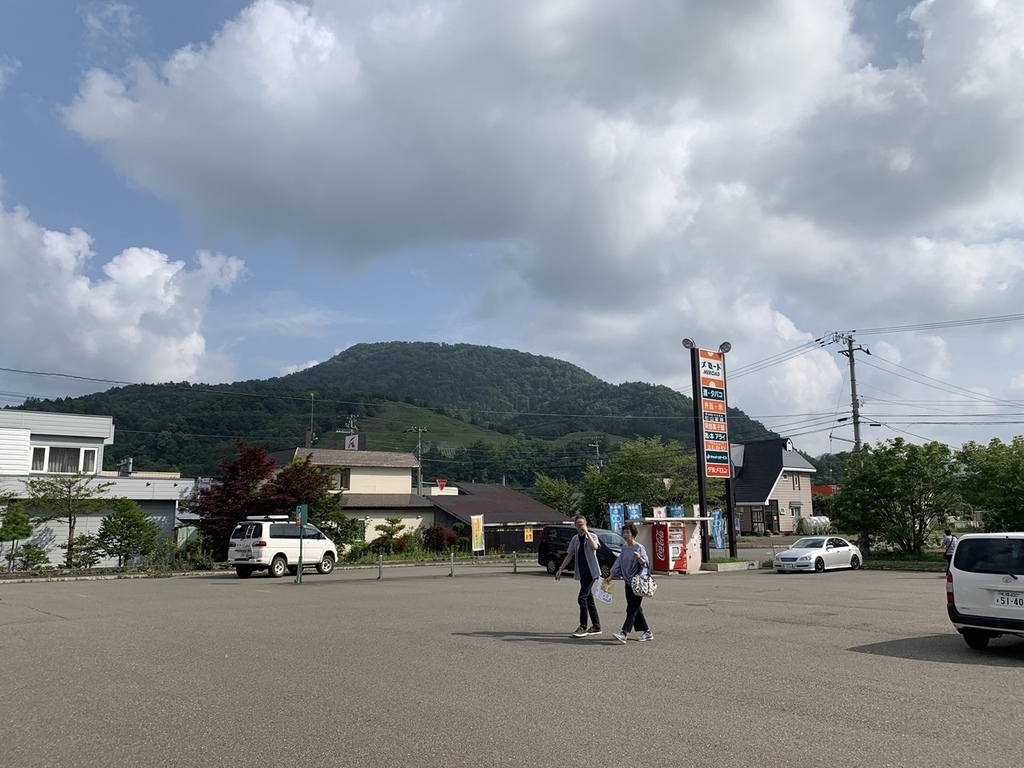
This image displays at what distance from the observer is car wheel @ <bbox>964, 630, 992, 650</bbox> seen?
10.1 m

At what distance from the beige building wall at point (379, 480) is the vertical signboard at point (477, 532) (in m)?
7.91

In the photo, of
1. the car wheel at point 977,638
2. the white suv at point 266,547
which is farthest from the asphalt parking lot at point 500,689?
the white suv at point 266,547

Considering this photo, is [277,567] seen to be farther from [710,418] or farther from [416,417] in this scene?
[416,417]

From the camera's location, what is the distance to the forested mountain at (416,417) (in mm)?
80438

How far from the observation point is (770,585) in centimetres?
2166

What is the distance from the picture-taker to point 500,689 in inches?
306

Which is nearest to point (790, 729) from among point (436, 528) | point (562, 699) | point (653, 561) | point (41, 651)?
point (562, 699)

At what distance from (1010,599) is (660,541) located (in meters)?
18.9

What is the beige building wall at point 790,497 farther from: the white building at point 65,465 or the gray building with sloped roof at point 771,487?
the white building at point 65,465

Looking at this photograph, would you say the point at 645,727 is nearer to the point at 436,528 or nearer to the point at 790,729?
the point at 790,729

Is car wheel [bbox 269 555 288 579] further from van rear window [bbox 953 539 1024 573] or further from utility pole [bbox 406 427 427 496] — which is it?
utility pole [bbox 406 427 427 496]

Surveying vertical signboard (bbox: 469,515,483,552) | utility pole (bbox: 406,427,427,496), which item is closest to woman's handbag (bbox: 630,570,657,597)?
vertical signboard (bbox: 469,515,483,552)

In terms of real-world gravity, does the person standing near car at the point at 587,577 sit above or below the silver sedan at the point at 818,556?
above

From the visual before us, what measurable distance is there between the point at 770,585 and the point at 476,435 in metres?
120
